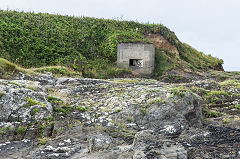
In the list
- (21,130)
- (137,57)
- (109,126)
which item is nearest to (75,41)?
(137,57)

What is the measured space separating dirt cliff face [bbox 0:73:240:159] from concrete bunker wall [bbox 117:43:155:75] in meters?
9.53

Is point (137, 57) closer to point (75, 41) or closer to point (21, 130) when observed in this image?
point (75, 41)

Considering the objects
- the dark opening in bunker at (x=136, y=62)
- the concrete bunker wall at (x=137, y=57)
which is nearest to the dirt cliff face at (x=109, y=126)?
the concrete bunker wall at (x=137, y=57)

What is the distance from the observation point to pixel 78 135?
612cm

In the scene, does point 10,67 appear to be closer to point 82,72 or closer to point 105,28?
point 82,72

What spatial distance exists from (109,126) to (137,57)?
12.5 metres

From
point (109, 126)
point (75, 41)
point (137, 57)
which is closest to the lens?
point (109, 126)

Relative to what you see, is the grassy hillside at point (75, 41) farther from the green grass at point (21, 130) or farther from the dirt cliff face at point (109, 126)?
the green grass at point (21, 130)

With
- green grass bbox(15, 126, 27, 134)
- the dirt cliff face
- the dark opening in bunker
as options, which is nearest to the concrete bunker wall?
the dark opening in bunker

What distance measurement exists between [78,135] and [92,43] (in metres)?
14.4

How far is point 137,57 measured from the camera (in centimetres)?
1861

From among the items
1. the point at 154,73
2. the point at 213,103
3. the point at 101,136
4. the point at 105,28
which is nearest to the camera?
the point at 101,136

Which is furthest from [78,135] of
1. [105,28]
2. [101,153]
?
[105,28]

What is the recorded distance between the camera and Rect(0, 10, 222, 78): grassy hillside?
54.0 ft
